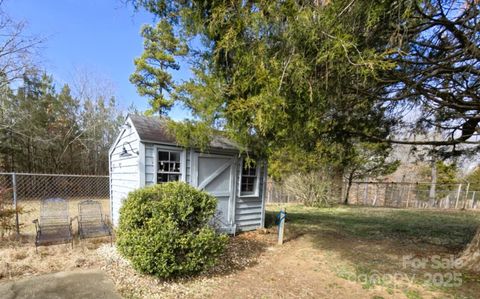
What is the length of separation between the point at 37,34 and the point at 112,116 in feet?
21.4

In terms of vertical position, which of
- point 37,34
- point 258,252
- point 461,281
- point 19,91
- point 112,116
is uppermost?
point 37,34

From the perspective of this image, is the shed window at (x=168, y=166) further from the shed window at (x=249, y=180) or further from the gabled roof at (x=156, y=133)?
the shed window at (x=249, y=180)

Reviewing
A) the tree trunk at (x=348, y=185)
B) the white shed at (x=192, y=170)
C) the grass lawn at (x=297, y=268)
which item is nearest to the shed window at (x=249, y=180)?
the white shed at (x=192, y=170)

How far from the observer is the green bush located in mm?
3317

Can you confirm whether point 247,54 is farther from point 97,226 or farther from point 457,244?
point 457,244

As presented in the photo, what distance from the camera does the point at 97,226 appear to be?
557 cm

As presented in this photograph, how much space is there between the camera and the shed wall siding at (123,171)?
504 cm

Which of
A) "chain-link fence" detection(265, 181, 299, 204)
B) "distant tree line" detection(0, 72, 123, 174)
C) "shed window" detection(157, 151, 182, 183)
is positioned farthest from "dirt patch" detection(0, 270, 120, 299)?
"chain-link fence" detection(265, 181, 299, 204)

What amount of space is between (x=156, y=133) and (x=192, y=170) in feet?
3.77

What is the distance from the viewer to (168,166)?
16.9 feet

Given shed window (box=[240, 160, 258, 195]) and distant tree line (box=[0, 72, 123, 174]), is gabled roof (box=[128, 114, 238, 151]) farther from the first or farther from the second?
distant tree line (box=[0, 72, 123, 174])

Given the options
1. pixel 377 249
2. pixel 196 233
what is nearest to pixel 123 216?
pixel 196 233

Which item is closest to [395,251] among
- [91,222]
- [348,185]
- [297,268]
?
[297,268]

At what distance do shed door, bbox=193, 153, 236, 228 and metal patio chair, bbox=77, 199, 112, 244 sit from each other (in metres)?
2.35
